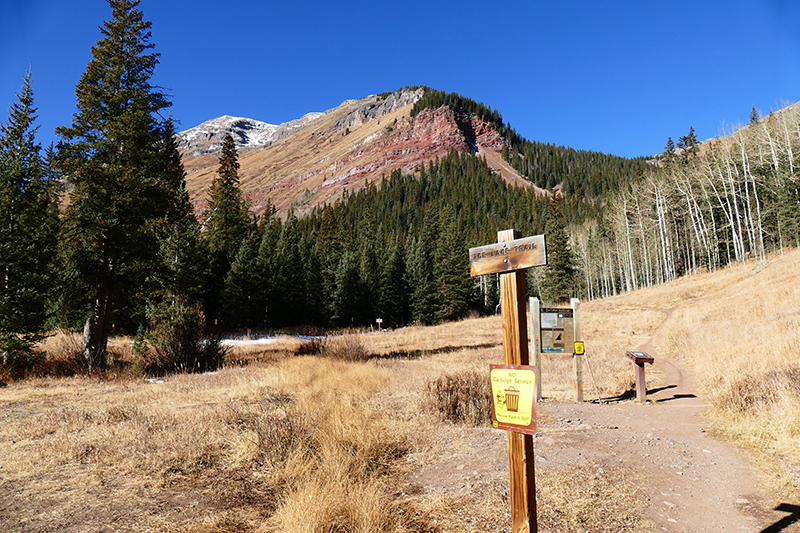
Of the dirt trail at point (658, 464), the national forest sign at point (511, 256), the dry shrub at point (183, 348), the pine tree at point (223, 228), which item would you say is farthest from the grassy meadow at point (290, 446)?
the pine tree at point (223, 228)

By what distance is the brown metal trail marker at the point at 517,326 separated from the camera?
3.09m

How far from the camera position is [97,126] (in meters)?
15.3

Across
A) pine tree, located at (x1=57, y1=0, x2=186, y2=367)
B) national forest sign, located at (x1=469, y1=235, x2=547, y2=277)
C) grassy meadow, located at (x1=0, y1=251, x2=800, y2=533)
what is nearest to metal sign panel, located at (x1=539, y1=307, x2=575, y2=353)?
grassy meadow, located at (x1=0, y1=251, x2=800, y2=533)

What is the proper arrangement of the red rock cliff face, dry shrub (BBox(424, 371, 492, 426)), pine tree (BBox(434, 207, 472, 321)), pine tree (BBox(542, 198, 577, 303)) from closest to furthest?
dry shrub (BBox(424, 371, 492, 426)) → pine tree (BBox(434, 207, 472, 321)) → pine tree (BBox(542, 198, 577, 303)) → the red rock cliff face

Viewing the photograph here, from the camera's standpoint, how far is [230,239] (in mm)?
41750

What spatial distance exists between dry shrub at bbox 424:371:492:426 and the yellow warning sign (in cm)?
449

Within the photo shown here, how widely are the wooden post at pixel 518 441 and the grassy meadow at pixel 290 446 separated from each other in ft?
2.68

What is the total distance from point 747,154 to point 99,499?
192ft

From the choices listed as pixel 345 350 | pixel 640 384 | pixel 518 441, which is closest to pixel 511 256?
pixel 518 441

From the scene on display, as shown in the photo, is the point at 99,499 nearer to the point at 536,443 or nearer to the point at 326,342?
the point at 536,443

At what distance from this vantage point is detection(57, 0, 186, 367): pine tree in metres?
14.6

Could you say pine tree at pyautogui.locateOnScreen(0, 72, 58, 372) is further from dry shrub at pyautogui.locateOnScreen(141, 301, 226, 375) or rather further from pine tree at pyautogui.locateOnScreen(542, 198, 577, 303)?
pine tree at pyautogui.locateOnScreen(542, 198, 577, 303)


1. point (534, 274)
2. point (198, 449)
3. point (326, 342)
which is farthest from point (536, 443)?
point (534, 274)

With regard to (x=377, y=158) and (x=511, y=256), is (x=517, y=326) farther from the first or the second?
(x=377, y=158)
